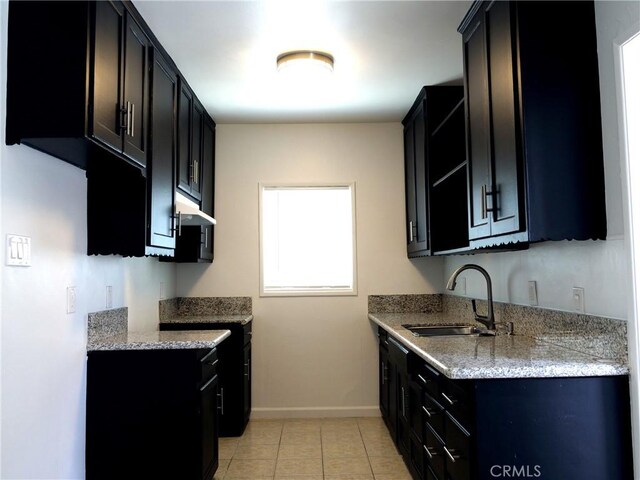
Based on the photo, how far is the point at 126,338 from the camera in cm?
271

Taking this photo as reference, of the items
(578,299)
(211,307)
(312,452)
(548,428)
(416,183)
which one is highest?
(416,183)

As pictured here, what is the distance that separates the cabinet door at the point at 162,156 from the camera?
266cm

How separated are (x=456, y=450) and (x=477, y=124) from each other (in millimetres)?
1426

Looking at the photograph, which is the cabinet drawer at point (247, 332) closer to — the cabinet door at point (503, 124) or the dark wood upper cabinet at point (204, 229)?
the dark wood upper cabinet at point (204, 229)

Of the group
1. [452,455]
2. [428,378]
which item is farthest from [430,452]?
[452,455]

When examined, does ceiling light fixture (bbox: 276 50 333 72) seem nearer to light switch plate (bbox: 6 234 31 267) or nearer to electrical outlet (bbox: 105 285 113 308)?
electrical outlet (bbox: 105 285 113 308)

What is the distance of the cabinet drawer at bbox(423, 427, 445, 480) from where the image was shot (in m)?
2.19

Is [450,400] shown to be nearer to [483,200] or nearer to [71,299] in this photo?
[483,200]

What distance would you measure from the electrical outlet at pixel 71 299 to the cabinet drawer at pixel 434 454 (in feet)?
5.59

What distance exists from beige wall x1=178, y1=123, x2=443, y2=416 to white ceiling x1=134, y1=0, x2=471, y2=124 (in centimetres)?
41

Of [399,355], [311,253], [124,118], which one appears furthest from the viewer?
[311,253]

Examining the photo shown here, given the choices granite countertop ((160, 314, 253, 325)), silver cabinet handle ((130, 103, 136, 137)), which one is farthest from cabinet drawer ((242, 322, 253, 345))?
silver cabinet handle ((130, 103, 136, 137))

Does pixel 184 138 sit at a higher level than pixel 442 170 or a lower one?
higher

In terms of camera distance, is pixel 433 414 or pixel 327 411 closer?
pixel 433 414
